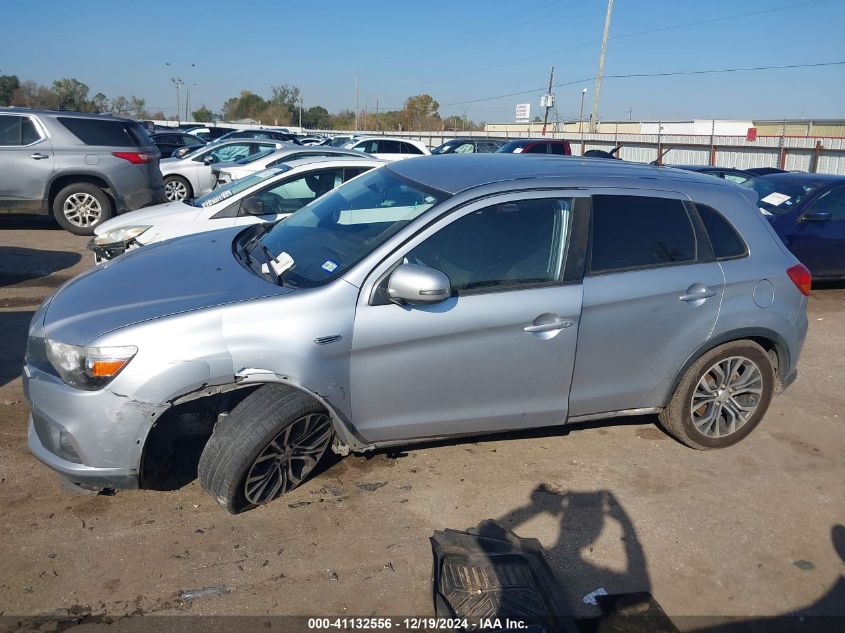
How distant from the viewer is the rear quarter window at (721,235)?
4406mm

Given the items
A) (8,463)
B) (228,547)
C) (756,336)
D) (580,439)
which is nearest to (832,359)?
(756,336)

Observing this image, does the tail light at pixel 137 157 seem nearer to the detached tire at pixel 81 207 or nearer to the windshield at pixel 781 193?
the detached tire at pixel 81 207

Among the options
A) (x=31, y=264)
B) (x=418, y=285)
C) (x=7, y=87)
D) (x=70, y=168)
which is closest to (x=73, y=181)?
(x=70, y=168)

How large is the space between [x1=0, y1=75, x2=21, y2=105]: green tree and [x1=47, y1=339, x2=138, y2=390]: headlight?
2157 inches

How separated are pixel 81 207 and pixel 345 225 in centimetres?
863

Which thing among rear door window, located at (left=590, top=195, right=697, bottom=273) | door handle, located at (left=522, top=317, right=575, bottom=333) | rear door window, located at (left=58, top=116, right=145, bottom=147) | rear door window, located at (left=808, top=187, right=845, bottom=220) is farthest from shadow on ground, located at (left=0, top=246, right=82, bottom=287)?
rear door window, located at (left=808, top=187, right=845, bottom=220)

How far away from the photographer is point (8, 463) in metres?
4.05

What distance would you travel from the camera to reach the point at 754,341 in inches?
182

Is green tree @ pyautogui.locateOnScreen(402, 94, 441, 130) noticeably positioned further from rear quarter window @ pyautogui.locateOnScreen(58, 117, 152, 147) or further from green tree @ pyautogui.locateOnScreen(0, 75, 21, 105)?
rear quarter window @ pyautogui.locateOnScreen(58, 117, 152, 147)

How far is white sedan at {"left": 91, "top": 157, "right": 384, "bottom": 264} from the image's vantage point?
23.1ft

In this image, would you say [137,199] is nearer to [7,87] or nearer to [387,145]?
[387,145]

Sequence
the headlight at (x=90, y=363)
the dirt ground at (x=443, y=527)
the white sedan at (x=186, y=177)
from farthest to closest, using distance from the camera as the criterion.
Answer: the white sedan at (x=186, y=177), the headlight at (x=90, y=363), the dirt ground at (x=443, y=527)

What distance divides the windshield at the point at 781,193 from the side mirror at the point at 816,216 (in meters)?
0.34

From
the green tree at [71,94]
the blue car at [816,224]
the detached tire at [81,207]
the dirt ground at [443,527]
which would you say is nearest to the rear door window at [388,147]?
the detached tire at [81,207]
